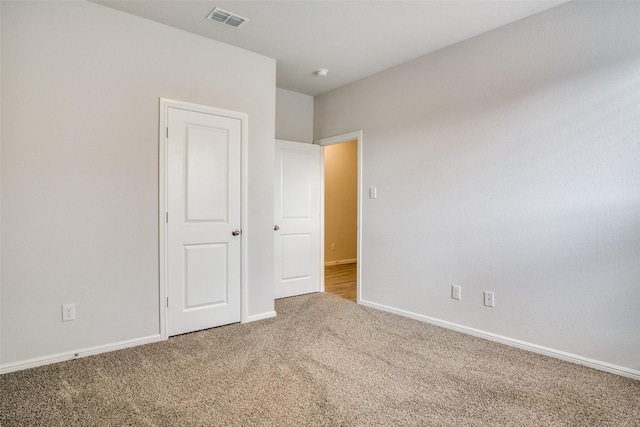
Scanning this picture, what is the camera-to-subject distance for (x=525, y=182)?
2.65m

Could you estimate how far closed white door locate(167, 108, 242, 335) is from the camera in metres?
2.90

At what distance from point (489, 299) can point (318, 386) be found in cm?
167

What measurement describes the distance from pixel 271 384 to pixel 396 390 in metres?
0.76

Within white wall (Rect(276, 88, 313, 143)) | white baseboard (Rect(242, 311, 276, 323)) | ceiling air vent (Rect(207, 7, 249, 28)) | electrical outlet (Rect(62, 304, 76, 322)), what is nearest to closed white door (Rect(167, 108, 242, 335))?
white baseboard (Rect(242, 311, 276, 323))

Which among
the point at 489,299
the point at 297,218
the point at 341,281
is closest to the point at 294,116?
the point at 297,218

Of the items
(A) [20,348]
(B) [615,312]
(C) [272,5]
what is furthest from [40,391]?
(B) [615,312]

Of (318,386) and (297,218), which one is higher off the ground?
(297,218)

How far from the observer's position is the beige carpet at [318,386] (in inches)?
69.8

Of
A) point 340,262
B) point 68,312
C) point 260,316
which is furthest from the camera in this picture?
point 340,262

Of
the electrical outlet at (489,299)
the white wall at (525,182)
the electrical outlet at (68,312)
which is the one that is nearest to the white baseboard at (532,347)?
the white wall at (525,182)

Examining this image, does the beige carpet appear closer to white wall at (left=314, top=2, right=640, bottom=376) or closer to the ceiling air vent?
white wall at (left=314, top=2, right=640, bottom=376)

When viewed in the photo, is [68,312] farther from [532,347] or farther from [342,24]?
[532,347]

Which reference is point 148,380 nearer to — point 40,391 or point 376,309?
point 40,391

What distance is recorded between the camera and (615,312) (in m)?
2.26
